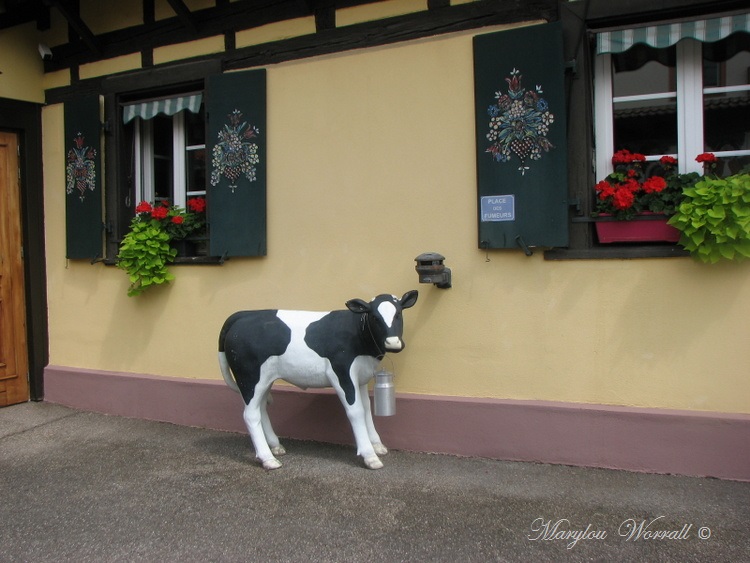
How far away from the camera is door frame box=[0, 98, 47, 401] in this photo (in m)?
6.07

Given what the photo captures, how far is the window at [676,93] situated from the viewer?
13.4 ft

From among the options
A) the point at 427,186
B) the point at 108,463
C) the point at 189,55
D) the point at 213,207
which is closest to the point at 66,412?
the point at 108,463

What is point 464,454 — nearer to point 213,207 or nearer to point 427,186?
point 427,186

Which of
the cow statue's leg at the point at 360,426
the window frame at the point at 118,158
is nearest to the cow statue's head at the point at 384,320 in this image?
the cow statue's leg at the point at 360,426

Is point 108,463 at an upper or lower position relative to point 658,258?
lower

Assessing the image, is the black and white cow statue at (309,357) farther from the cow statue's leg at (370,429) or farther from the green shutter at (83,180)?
the green shutter at (83,180)

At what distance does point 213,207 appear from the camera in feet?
17.2

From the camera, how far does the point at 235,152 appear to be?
16.9ft

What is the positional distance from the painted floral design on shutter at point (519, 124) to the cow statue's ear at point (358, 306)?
1.38 m

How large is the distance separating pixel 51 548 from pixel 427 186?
317cm

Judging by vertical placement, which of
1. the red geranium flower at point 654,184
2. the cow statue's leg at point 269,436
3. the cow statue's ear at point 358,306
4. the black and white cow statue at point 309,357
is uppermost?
the red geranium flower at point 654,184

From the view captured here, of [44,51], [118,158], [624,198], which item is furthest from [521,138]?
[44,51]

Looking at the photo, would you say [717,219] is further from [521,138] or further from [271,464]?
[271,464]

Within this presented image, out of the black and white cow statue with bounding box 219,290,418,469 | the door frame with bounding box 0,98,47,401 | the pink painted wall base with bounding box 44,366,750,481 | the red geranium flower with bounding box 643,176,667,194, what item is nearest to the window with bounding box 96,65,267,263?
the door frame with bounding box 0,98,47,401
